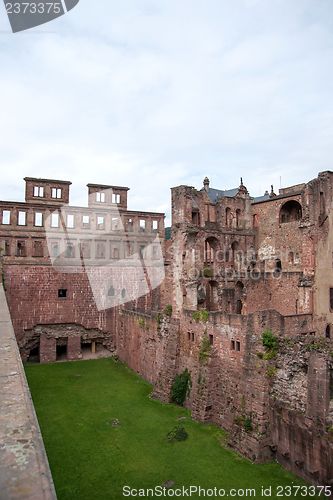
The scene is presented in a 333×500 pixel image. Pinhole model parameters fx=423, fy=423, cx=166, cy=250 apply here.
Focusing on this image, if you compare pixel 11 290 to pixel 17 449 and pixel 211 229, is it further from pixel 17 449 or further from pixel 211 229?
pixel 17 449

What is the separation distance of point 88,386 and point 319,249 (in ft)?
45.9

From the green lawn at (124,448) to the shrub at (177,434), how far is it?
0.20 meters

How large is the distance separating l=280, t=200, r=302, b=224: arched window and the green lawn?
47.8 feet

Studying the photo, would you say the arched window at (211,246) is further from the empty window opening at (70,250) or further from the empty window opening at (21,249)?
the empty window opening at (21,249)

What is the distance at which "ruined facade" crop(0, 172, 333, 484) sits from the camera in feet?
45.1

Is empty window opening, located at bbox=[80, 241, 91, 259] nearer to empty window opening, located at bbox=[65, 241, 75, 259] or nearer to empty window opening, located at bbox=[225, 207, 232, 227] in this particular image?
empty window opening, located at bbox=[65, 241, 75, 259]

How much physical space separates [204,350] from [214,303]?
7.26 meters

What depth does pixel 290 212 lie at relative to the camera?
28469mm

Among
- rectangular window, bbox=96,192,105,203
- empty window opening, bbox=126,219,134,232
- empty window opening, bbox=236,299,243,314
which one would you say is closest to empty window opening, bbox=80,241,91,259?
rectangular window, bbox=96,192,105,203

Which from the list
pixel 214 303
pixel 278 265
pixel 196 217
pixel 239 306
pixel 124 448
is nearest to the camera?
pixel 124 448

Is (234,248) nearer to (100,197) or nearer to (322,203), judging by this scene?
(322,203)

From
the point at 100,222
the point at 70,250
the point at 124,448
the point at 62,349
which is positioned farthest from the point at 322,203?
the point at 70,250

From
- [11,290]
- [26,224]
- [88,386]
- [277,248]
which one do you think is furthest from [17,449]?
[26,224]

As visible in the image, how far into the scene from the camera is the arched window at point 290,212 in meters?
28.1
